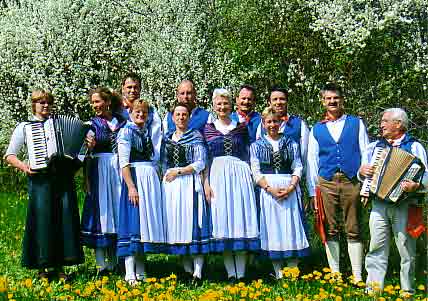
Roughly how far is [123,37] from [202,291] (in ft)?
28.2

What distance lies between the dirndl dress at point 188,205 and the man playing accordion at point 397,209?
1.41m

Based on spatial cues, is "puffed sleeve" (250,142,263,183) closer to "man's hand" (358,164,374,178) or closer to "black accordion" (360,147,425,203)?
"man's hand" (358,164,374,178)

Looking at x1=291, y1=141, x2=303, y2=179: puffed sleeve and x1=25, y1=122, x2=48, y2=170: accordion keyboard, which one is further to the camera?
x1=291, y1=141, x2=303, y2=179: puffed sleeve

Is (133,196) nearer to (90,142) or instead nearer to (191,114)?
(90,142)

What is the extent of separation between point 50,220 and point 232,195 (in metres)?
1.60

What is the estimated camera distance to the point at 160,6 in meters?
13.2

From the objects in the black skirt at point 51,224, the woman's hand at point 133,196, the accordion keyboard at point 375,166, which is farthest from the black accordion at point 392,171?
the black skirt at point 51,224

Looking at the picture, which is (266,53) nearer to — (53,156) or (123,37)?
(123,37)

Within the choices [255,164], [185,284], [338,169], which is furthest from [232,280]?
[338,169]

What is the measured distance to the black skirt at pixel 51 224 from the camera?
659 cm

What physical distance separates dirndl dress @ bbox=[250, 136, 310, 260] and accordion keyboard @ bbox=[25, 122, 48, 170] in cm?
178

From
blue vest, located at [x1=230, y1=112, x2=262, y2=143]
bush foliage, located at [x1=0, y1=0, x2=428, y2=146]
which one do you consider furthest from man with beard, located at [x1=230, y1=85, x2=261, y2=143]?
bush foliage, located at [x1=0, y1=0, x2=428, y2=146]

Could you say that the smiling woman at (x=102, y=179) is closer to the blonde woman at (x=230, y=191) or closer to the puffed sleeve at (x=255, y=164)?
the blonde woman at (x=230, y=191)

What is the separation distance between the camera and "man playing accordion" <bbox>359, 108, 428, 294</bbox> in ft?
18.9
